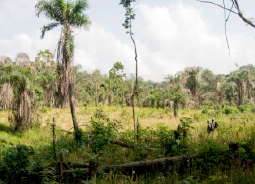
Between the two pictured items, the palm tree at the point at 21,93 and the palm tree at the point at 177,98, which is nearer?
the palm tree at the point at 21,93

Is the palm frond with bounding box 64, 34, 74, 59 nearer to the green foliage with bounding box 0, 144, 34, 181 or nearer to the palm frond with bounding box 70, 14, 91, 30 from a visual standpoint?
the palm frond with bounding box 70, 14, 91, 30

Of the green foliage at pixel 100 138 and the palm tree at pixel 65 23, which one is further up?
the palm tree at pixel 65 23

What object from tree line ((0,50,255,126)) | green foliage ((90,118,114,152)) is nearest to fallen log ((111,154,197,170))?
green foliage ((90,118,114,152))

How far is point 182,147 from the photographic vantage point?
539cm

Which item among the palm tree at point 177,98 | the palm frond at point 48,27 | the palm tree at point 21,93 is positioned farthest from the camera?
the palm tree at point 177,98

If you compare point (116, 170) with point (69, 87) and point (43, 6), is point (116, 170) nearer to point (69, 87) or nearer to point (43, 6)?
point (69, 87)

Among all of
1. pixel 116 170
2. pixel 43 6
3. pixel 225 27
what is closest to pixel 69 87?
pixel 43 6

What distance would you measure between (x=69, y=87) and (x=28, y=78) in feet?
10.8

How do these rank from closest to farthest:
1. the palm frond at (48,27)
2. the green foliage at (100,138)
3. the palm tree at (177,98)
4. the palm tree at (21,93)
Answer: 1. the green foliage at (100,138)
2. the palm frond at (48,27)
3. the palm tree at (21,93)
4. the palm tree at (177,98)

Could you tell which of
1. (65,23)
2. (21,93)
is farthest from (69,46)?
(21,93)

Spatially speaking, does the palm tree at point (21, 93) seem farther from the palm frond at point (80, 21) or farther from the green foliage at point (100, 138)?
the green foliage at point (100, 138)

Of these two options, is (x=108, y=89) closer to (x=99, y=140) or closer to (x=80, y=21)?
(x=80, y=21)

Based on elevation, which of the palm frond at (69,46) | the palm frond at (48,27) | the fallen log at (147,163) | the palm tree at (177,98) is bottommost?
the fallen log at (147,163)

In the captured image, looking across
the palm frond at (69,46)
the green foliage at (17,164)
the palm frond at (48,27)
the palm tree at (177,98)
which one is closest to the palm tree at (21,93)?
the palm frond at (48,27)
